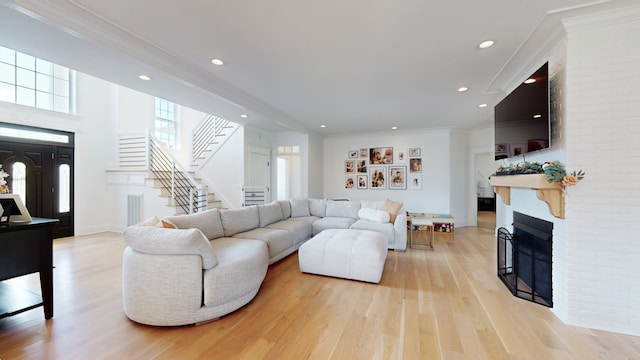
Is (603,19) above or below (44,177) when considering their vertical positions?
above

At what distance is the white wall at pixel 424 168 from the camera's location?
6.58m

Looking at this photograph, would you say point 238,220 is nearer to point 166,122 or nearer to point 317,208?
point 317,208

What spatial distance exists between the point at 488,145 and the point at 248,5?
21.9ft

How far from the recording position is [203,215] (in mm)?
3396

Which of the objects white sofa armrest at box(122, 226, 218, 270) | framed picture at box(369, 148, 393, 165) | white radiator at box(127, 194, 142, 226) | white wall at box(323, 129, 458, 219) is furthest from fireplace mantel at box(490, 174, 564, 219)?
white radiator at box(127, 194, 142, 226)

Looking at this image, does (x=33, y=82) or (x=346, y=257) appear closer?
(x=346, y=257)

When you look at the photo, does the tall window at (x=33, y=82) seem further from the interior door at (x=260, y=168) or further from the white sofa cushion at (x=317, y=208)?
the white sofa cushion at (x=317, y=208)

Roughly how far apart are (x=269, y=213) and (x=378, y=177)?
12.5ft

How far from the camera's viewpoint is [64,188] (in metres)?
5.43

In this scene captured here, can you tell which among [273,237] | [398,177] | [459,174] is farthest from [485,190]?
[273,237]

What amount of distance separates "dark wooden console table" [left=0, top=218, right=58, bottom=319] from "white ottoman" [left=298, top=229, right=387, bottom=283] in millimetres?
2473

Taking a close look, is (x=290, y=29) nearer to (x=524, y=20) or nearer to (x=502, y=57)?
(x=524, y=20)

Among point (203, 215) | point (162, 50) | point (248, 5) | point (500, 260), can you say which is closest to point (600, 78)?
point (500, 260)

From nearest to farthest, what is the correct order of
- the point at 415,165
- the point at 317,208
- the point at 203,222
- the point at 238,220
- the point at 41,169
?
the point at 203,222 < the point at 238,220 < the point at 41,169 < the point at 317,208 < the point at 415,165
